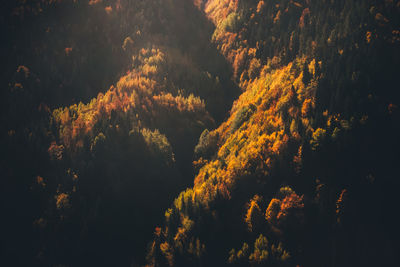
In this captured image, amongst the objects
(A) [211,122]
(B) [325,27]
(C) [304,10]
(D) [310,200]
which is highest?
(C) [304,10]

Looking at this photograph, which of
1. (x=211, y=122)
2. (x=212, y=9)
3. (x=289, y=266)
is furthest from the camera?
(x=212, y=9)

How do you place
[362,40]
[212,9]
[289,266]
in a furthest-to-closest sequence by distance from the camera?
[212,9] < [362,40] < [289,266]

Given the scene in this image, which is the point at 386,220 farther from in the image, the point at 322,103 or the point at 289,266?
the point at 322,103

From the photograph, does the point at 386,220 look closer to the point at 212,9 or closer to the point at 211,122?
the point at 211,122

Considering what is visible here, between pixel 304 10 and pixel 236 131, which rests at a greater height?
→ pixel 304 10

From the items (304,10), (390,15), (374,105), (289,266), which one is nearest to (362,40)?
(390,15)

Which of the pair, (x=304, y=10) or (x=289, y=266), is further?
(x=304, y=10)
